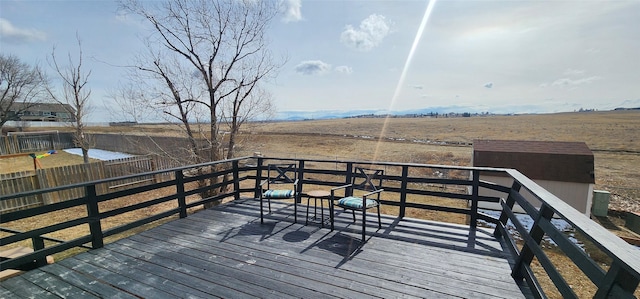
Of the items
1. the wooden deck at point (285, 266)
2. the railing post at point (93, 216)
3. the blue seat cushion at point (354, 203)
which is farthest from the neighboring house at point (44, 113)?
the blue seat cushion at point (354, 203)

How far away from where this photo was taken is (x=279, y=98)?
815cm

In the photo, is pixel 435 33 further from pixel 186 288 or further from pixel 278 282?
pixel 186 288

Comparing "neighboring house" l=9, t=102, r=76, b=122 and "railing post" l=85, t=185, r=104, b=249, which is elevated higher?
"neighboring house" l=9, t=102, r=76, b=122

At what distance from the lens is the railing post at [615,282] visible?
1075mm

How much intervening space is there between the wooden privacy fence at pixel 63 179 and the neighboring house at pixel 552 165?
13145mm

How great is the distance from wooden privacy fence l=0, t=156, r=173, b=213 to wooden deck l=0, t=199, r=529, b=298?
169 inches

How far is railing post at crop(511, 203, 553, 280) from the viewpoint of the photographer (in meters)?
1.97

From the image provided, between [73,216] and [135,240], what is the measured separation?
230 inches

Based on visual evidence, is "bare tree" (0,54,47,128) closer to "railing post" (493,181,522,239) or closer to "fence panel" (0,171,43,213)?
"fence panel" (0,171,43,213)

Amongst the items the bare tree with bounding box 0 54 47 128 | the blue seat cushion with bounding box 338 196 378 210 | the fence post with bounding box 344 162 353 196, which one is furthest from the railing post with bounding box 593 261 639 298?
the bare tree with bounding box 0 54 47 128

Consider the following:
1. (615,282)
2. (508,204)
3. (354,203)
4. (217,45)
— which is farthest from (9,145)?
(615,282)

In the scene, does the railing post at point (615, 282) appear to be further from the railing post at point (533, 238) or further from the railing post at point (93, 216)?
the railing post at point (93, 216)

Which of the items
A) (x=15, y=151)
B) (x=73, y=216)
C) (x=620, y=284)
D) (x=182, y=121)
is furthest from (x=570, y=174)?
(x=15, y=151)

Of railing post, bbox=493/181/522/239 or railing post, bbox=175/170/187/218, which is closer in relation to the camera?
railing post, bbox=493/181/522/239
